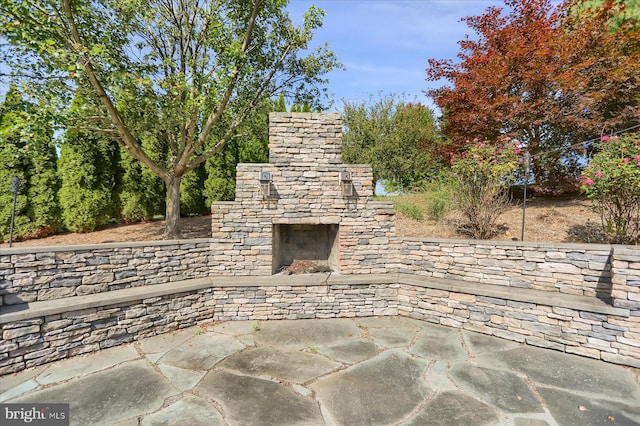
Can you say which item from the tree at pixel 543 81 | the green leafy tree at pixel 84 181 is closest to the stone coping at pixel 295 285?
the green leafy tree at pixel 84 181

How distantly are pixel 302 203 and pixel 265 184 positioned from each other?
758mm

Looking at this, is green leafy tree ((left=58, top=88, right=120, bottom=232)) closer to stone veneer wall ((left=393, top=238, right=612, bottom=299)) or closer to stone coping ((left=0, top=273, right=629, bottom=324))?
stone coping ((left=0, top=273, right=629, bottom=324))

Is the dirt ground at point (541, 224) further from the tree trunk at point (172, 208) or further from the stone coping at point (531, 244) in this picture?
the tree trunk at point (172, 208)

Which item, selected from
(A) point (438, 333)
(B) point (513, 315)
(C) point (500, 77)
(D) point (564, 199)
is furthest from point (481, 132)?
(A) point (438, 333)

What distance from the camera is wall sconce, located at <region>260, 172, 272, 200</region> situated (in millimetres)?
4875

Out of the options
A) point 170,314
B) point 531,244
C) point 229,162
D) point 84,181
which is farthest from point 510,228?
point 84,181

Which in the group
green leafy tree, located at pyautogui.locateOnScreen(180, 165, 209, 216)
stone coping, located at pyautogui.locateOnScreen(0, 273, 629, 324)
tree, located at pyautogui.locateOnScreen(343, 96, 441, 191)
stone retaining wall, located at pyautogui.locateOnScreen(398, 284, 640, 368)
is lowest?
stone retaining wall, located at pyautogui.locateOnScreen(398, 284, 640, 368)

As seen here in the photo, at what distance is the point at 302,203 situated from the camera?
5.10 metres

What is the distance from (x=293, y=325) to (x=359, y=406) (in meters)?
2.19

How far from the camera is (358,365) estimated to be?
3439 mm

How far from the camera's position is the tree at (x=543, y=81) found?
624cm

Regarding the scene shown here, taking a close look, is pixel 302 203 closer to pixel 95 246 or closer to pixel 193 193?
pixel 95 246

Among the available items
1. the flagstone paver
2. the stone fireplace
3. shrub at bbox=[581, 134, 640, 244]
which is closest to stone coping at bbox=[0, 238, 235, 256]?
the stone fireplace

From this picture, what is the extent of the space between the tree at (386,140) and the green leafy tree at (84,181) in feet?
26.4
